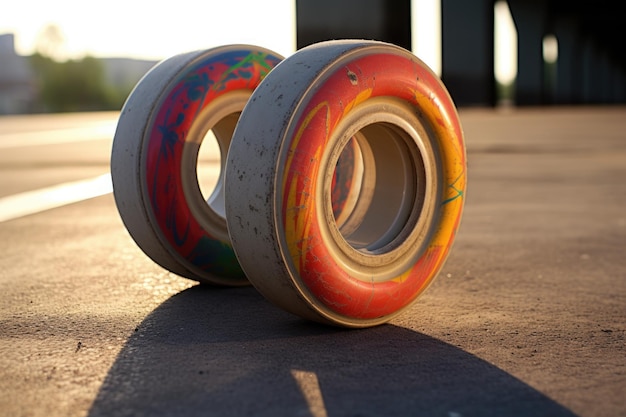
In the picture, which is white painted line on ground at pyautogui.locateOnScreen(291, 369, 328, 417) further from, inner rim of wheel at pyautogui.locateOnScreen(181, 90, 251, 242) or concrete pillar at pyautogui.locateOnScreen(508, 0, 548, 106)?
concrete pillar at pyautogui.locateOnScreen(508, 0, 548, 106)

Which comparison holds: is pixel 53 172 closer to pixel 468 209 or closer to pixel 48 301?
pixel 468 209

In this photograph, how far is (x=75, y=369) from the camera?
3373mm

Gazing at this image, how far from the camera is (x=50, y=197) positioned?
31.2 feet

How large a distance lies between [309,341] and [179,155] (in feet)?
4.49

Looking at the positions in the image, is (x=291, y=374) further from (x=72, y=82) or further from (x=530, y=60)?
(x=72, y=82)

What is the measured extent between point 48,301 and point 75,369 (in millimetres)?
1300

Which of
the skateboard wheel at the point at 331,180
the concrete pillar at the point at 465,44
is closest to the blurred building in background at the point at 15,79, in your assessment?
the concrete pillar at the point at 465,44

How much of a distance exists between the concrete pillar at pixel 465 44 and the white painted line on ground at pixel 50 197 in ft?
111

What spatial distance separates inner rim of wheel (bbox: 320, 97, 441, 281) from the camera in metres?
3.77

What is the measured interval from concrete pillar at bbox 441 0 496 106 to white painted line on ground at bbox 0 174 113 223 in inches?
1330

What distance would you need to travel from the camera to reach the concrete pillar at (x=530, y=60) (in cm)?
5984

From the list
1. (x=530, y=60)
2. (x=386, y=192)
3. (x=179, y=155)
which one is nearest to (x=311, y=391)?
(x=386, y=192)

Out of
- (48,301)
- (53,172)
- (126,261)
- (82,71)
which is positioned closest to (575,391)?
(48,301)

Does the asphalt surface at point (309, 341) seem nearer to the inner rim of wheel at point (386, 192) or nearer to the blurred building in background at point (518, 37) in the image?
the inner rim of wheel at point (386, 192)
